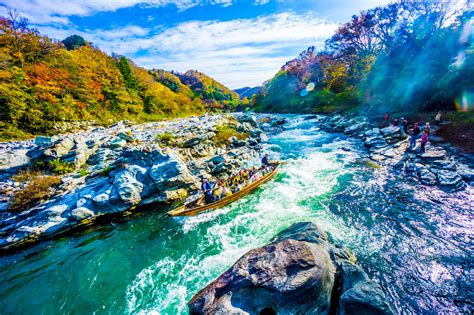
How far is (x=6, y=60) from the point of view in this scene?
24062 mm

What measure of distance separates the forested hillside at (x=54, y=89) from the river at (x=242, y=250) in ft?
64.3

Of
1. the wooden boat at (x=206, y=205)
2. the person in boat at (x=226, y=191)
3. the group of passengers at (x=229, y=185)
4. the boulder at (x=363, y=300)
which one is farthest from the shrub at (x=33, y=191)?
the boulder at (x=363, y=300)

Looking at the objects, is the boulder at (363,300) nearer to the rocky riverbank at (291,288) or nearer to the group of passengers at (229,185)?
the rocky riverbank at (291,288)

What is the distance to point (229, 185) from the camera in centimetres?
1375

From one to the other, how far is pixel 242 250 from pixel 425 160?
14.7m

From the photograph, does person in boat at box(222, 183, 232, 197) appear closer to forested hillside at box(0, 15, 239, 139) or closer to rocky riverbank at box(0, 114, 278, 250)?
rocky riverbank at box(0, 114, 278, 250)

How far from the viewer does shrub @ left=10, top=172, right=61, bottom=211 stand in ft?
35.4

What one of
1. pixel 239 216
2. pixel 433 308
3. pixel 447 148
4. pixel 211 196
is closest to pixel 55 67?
pixel 211 196

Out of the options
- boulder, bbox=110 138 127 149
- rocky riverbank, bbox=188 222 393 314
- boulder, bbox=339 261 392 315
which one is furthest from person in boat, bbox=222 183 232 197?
boulder, bbox=110 138 127 149

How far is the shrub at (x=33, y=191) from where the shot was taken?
10.8 metres

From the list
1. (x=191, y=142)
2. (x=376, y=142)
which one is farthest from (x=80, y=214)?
(x=376, y=142)

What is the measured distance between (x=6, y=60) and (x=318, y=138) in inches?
1647

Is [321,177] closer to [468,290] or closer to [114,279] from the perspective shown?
[468,290]

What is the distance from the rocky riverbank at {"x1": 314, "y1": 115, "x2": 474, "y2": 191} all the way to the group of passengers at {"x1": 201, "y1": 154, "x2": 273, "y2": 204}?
32.0ft
